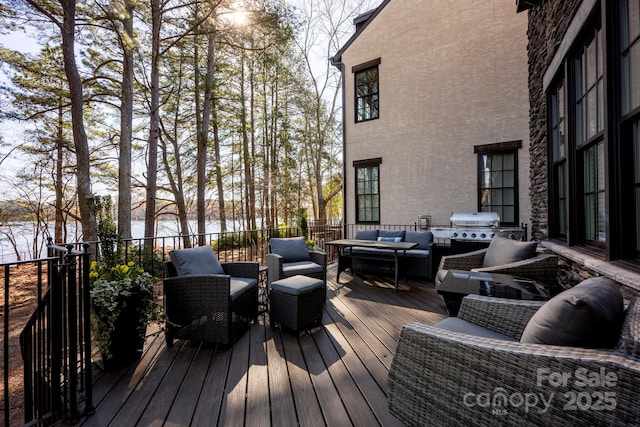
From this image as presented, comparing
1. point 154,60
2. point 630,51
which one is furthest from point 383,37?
point 630,51

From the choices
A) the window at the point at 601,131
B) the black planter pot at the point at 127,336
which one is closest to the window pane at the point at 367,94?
the window at the point at 601,131

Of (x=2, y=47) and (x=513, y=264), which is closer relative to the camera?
(x=513, y=264)

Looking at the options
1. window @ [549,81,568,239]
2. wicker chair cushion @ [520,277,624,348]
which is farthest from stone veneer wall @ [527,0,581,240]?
wicker chair cushion @ [520,277,624,348]

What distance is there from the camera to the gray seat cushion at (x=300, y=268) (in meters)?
3.47

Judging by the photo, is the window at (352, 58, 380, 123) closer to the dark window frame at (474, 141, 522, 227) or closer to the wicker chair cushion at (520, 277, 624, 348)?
the dark window frame at (474, 141, 522, 227)

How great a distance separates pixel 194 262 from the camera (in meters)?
2.72

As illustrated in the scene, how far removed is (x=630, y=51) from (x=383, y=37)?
6128mm

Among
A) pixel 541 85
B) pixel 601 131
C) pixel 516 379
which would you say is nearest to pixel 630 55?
pixel 601 131

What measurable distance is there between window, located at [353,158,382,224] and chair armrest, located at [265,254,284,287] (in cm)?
394

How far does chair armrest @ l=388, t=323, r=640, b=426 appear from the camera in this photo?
2.73 feet

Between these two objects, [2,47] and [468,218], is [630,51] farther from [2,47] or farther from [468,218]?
[2,47]

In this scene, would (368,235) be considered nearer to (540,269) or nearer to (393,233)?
(393,233)

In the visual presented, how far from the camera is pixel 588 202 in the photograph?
2.36 metres

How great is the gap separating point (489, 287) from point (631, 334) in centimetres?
137
